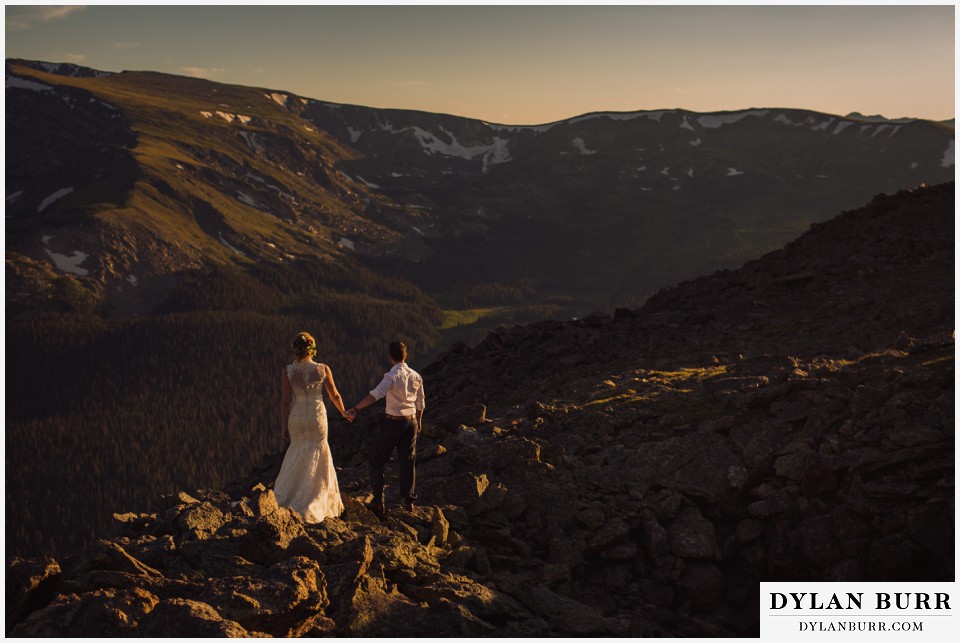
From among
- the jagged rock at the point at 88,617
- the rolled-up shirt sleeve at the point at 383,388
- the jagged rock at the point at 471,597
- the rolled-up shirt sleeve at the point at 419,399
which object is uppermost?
the rolled-up shirt sleeve at the point at 383,388

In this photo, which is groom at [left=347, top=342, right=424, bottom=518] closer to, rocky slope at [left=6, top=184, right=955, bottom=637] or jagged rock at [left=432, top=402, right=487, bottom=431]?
rocky slope at [left=6, top=184, right=955, bottom=637]

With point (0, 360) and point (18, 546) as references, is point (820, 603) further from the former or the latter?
point (18, 546)

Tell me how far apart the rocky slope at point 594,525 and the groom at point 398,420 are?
0.74 m

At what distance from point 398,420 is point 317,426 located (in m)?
1.80

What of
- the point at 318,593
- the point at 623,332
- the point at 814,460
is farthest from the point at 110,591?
the point at 623,332

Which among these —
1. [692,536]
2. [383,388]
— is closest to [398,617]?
[383,388]

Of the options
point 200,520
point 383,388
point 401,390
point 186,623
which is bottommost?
point 186,623

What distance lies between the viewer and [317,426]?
1847cm

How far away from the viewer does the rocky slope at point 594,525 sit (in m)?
13.9

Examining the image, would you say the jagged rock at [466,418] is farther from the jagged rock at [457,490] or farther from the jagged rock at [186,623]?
the jagged rock at [186,623]

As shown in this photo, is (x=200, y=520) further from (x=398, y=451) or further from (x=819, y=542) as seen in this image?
(x=819, y=542)

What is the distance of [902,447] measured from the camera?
20.8m

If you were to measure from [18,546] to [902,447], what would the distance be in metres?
175

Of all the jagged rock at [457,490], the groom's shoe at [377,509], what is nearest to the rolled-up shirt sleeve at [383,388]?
the groom's shoe at [377,509]
